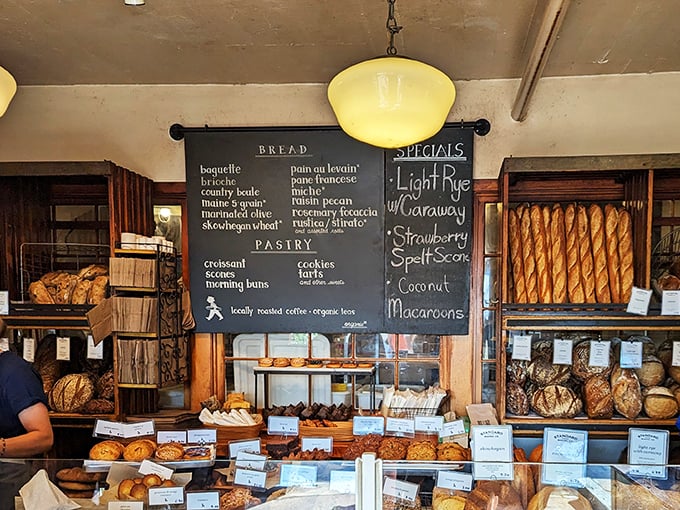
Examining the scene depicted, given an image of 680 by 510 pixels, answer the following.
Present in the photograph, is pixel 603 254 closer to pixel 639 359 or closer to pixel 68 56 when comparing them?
pixel 639 359

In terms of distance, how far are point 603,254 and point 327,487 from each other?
1772 mm

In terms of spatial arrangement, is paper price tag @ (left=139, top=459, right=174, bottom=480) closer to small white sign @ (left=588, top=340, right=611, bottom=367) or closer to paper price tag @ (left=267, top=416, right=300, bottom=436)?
paper price tag @ (left=267, top=416, right=300, bottom=436)

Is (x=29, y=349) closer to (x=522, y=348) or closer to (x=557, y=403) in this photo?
(x=522, y=348)

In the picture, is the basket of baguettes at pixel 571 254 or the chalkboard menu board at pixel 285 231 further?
the chalkboard menu board at pixel 285 231

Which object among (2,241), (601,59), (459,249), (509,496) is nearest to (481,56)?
(601,59)

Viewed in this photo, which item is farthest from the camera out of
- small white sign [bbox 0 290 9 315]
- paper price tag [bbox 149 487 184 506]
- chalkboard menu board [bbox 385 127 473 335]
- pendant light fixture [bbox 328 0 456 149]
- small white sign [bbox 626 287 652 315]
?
chalkboard menu board [bbox 385 127 473 335]

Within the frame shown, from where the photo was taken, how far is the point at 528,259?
9.14 ft

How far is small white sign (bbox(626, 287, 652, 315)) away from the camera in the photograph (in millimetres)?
2621

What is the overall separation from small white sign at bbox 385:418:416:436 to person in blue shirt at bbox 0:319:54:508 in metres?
1.48

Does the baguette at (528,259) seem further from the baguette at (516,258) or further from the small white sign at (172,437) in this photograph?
the small white sign at (172,437)

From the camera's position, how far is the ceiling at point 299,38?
2301mm

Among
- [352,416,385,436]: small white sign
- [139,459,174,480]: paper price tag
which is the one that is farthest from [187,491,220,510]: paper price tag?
[352,416,385,436]: small white sign

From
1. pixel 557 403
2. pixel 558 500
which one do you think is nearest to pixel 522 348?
pixel 557 403

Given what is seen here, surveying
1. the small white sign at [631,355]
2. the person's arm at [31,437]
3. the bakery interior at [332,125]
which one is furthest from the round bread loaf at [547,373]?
the person's arm at [31,437]
